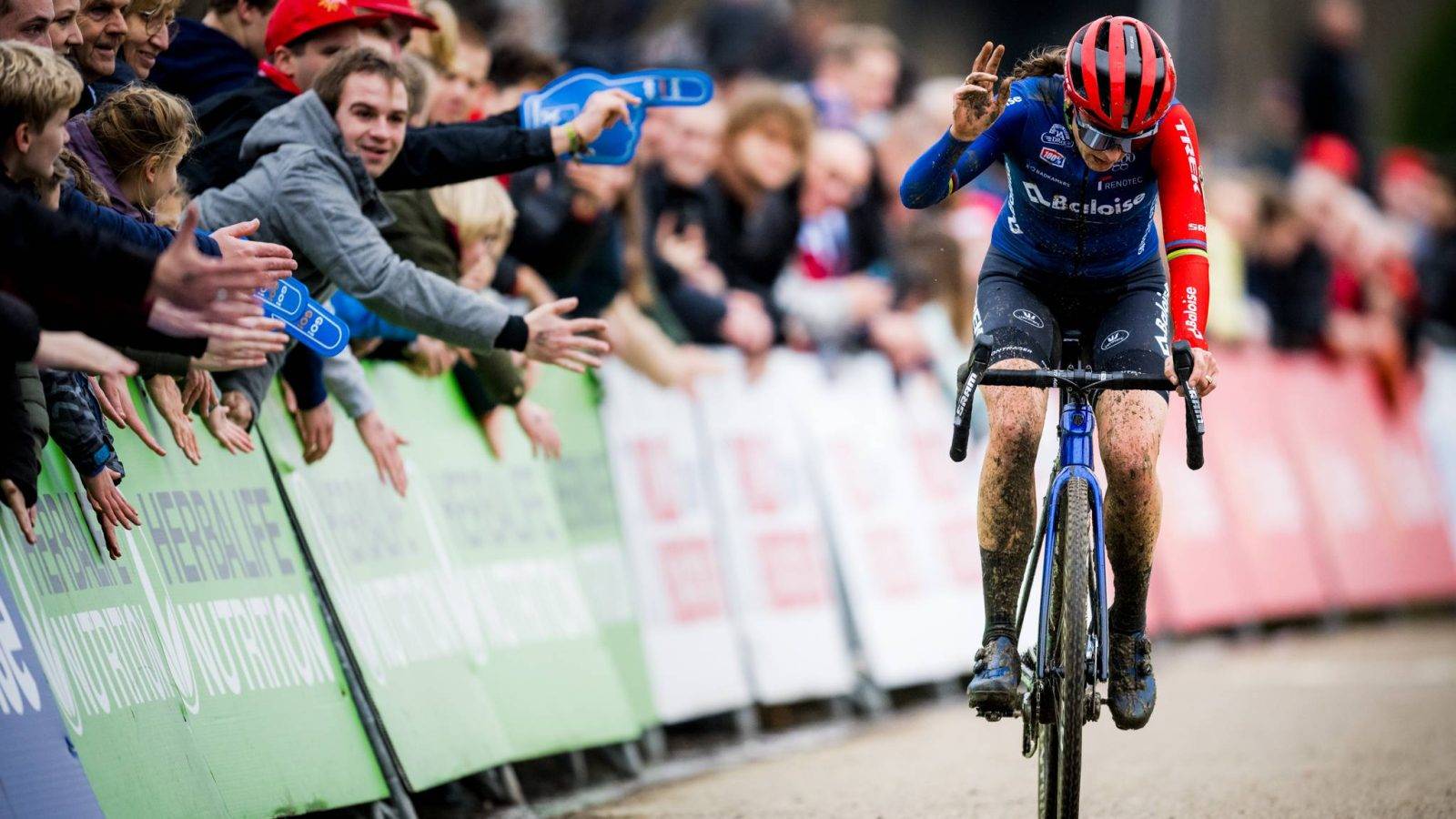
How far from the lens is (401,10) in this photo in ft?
26.2

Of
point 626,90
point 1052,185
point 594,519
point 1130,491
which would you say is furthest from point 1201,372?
point 594,519

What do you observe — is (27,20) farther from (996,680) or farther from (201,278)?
(996,680)

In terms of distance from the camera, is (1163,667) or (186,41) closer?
(186,41)

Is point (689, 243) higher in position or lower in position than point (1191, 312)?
higher

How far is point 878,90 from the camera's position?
1463 cm

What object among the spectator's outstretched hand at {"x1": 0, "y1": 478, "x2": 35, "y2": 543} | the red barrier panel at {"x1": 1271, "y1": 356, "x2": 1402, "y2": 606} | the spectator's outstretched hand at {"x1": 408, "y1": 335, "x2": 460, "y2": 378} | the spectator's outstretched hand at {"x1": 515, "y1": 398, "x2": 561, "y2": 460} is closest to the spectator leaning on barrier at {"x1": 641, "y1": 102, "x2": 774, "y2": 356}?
the spectator's outstretched hand at {"x1": 515, "y1": 398, "x2": 561, "y2": 460}

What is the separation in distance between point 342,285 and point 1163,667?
29.9 feet

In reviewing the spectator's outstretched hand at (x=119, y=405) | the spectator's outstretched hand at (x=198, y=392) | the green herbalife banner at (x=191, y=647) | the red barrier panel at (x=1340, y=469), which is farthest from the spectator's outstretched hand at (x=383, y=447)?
the red barrier panel at (x=1340, y=469)

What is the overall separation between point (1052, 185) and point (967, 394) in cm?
86

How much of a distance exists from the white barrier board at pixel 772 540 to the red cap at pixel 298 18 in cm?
423

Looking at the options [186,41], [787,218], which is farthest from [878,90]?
[186,41]

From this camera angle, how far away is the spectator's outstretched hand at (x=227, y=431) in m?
7.10

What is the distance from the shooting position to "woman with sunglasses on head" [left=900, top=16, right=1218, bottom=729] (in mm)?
6742

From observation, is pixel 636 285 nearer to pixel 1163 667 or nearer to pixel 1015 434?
pixel 1015 434
